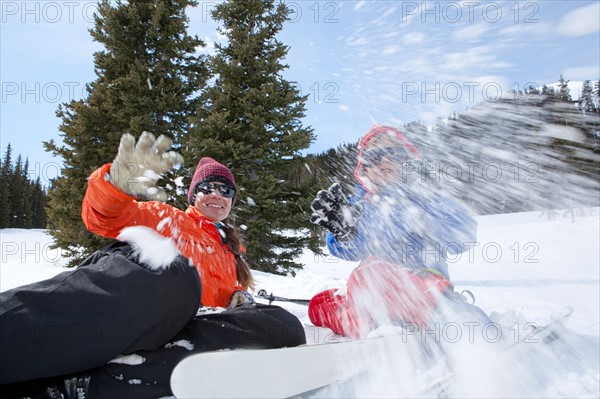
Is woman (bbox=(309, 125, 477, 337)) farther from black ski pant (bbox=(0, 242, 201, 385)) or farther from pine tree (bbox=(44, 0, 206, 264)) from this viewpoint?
pine tree (bbox=(44, 0, 206, 264))

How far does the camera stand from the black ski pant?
1.38 meters

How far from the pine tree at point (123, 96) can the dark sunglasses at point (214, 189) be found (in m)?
7.03

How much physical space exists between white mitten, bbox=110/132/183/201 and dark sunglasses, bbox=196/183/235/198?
0.94 m

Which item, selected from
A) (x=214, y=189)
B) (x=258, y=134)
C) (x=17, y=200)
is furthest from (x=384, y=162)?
(x=17, y=200)

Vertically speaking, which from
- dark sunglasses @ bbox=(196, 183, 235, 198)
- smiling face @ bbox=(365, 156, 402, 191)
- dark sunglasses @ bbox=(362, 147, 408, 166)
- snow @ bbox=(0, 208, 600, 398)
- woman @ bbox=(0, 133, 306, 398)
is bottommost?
snow @ bbox=(0, 208, 600, 398)

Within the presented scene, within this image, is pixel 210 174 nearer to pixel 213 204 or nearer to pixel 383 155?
pixel 213 204

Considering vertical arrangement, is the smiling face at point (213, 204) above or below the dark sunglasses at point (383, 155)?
below

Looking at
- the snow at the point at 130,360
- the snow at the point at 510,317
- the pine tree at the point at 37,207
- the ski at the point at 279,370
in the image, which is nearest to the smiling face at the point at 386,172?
the snow at the point at 510,317

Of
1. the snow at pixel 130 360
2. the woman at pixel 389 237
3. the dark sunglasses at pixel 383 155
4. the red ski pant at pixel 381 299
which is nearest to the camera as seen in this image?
the snow at pixel 130 360

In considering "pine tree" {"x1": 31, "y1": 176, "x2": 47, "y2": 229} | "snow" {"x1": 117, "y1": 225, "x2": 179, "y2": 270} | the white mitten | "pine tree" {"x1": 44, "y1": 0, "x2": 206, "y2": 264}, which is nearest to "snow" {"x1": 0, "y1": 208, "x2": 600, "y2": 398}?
"snow" {"x1": 117, "y1": 225, "x2": 179, "y2": 270}

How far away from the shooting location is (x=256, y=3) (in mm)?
9359

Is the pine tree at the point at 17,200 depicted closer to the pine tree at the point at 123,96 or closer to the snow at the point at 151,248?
the pine tree at the point at 123,96

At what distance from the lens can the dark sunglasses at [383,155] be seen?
3.10 meters

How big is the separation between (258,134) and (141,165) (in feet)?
22.0
